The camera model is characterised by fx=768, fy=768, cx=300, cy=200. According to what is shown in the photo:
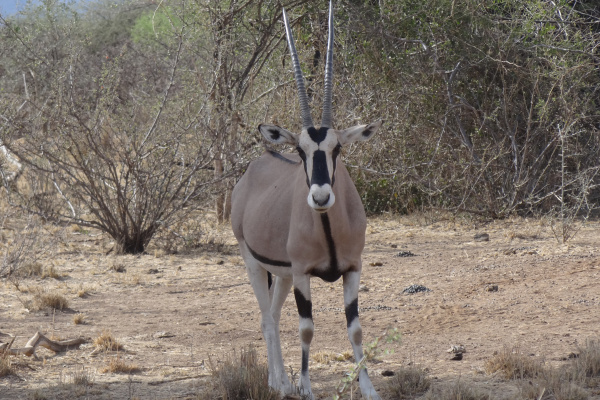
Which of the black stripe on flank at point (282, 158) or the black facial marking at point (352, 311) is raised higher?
the black stripe on flank at point (282, 158)

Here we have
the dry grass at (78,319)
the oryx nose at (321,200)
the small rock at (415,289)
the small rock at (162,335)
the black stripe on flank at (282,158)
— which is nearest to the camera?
the oryx nose at (321,200)

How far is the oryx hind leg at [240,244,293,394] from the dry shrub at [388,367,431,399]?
666 mm

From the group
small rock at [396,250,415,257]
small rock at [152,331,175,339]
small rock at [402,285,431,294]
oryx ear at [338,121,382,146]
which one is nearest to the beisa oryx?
oryx ear at [338,121,382,146]

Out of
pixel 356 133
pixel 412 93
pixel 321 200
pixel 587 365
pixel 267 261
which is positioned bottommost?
pixel 587 365

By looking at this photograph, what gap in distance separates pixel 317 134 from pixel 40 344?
2.66m

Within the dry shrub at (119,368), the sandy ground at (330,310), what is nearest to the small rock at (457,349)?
the sandy ground at (330,310)

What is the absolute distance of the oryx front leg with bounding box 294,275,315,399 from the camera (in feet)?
13.9

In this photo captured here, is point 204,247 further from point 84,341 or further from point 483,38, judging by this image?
point 483,38

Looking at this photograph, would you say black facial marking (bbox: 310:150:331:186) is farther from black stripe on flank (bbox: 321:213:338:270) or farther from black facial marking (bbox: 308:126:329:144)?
black stripe on flank (bbox: 321:213:338:270)

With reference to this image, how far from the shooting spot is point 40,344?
211 inches

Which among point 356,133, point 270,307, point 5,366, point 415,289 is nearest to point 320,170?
point 356,133

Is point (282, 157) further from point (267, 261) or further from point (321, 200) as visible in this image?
point (321, 200)

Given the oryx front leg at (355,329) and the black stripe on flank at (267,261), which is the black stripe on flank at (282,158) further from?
the oryx front leg at (355,329)

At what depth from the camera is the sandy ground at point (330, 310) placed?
491cm
